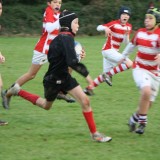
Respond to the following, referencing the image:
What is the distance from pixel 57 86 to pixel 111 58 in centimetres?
380

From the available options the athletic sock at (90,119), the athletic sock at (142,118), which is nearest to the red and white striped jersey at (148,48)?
the athletic sock at (142,118)

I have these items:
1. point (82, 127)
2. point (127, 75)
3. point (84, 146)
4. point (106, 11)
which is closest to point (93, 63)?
point (127, 75)

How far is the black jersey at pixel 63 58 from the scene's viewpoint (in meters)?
6.02

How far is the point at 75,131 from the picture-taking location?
6.84 m

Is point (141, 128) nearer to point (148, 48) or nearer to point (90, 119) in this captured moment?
point (90, 119)

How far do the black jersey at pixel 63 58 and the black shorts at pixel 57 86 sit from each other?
0.05m

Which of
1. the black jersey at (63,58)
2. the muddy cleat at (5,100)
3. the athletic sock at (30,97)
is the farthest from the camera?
the muddy cleat at (5,100)

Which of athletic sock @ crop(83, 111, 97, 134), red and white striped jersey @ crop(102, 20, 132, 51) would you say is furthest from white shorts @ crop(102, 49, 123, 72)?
athletic sock @ crop(83, 111, 97, 134)

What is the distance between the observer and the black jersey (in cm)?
602

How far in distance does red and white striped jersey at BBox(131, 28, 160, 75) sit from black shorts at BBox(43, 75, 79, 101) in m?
1.02

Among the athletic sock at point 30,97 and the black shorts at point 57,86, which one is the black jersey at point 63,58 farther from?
the athletic sock at point 30,97

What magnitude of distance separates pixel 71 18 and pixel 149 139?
1.82 metres

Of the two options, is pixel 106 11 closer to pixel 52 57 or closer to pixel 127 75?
pixel 127 75

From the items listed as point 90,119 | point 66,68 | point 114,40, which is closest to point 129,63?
point 114,40
